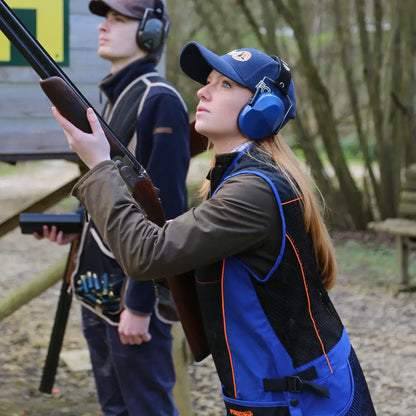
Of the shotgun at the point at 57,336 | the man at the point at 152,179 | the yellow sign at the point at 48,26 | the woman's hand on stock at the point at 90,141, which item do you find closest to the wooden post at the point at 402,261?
the shotgun at the point at 57,336

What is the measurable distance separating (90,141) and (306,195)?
0.66 m

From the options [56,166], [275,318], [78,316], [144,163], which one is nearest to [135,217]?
[275,318]

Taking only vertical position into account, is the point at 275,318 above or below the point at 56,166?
above

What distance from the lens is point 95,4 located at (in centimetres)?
349

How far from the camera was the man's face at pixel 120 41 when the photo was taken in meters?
3.42

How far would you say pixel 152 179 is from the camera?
3.15 metres

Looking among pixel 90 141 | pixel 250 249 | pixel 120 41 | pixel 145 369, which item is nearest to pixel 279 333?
pixel 250 249

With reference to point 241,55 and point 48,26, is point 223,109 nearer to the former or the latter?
point 241,55

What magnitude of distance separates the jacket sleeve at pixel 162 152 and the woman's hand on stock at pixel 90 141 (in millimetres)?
927

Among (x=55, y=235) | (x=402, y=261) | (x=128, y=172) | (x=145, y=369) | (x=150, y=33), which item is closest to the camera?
(x=128, y=172)

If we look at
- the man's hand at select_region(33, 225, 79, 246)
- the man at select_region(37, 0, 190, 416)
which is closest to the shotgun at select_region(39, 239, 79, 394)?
the man's hand at select_region(33, 225, 79, 246)

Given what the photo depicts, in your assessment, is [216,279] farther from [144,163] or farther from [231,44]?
[231,44]

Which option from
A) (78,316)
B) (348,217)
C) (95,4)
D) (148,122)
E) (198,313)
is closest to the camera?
(198,313)

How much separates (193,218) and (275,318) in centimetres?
38
